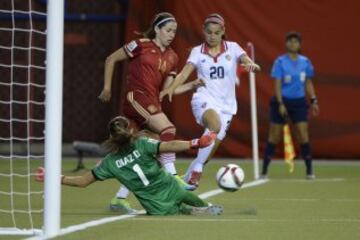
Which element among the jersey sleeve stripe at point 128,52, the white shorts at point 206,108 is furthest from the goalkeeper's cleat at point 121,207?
the white shorts at point 206,108

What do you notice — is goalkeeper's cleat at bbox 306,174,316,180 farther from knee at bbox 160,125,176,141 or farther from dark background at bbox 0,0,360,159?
knee at bbox 160,125,176,141

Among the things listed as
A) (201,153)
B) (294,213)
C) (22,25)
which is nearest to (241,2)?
(22,25)

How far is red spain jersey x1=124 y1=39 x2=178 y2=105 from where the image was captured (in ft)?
39.8

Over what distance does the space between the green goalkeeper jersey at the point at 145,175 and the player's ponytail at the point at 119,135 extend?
0.07m

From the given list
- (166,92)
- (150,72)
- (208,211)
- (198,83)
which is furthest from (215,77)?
(208,211)

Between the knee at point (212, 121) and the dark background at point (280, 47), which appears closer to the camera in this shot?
the knee at point (212, 121)

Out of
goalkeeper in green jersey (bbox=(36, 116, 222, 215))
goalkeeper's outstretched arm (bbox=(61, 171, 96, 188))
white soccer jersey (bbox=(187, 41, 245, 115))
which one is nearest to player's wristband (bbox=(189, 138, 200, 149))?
goalkeeper in green jersey (bbox=(36, 116, 222, 215))

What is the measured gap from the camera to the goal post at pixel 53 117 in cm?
867

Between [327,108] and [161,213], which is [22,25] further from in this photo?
[161,213]

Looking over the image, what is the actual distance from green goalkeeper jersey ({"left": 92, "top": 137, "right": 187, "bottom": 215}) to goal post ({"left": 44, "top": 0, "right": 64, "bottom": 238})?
1842 millimetres

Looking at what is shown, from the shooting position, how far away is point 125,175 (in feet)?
34.7

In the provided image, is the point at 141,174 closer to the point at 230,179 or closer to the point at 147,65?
the point at 230,179

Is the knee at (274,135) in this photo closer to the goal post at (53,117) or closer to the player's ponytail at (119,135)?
the player's ponytail at (119,135)

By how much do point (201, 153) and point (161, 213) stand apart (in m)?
2.94
